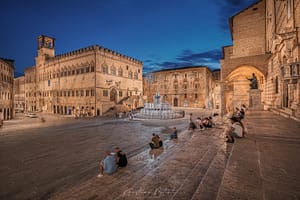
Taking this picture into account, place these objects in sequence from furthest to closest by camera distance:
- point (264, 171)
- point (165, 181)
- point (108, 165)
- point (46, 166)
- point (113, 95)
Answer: point (113, 95) → point (46, 166) → point (108, 165) → point (165, 181) → point (264, 171)

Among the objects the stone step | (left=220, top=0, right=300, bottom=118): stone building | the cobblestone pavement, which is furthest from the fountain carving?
the stone step

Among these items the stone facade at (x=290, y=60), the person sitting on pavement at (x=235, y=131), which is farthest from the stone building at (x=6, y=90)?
the stone facade at (x=290, y=60)

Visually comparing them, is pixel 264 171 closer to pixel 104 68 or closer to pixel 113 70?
pixel 104 68

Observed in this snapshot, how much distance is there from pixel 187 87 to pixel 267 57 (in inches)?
1238

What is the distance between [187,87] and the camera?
4656cm

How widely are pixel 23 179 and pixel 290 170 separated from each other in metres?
8.57

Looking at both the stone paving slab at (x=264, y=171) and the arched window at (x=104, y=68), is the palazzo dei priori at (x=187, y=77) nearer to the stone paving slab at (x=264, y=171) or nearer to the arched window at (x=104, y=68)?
the arched window at (x=104, y=68)

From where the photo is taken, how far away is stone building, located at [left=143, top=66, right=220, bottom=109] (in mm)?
44031

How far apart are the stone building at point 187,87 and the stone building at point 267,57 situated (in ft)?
42.9

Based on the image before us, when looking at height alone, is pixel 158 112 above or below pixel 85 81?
below

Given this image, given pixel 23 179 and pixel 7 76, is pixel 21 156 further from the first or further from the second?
pixel 7 76

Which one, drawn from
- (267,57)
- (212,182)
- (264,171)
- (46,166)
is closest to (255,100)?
(267,57)

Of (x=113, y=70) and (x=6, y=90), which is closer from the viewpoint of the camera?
(x=6, y=90)

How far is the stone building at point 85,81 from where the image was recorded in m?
30.7
